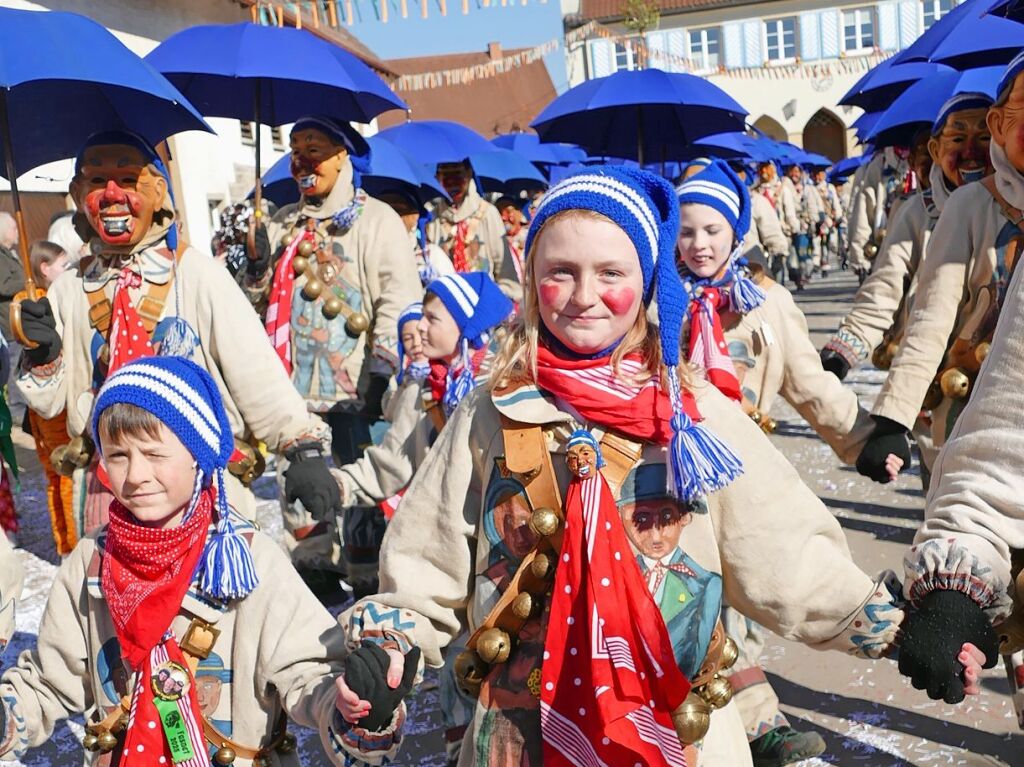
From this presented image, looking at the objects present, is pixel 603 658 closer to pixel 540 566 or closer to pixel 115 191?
pixel 540 566

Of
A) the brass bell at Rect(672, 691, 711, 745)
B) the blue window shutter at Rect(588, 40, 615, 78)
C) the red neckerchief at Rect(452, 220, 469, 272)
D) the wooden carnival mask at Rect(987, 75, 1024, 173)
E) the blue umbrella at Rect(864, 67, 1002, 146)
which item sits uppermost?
the blue window shutter at Rect(588, 40, 615, 78)

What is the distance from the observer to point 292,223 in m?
5.71

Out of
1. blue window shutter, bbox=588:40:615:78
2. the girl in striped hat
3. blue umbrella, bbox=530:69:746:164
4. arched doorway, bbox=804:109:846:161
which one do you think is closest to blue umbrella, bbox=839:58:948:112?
blue umbrella, bbox=530:69:746:164

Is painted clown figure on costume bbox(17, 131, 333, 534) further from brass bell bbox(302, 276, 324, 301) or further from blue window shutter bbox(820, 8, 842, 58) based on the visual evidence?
blue window shutter bbox(820, 8, 842, 58)

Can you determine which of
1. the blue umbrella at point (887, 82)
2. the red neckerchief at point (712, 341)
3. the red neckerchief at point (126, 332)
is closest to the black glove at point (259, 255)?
the red neckerchief at point (126, 332)

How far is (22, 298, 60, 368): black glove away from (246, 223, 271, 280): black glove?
A: 1906mm

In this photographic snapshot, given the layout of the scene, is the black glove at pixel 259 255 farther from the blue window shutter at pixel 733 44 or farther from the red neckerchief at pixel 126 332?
the blue window shutter at pixel 733 44

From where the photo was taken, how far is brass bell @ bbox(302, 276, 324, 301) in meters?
5.41

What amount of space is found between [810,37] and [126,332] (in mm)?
42731

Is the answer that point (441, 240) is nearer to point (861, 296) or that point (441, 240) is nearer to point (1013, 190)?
point (861, 296)

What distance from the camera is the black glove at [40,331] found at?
11.1 feet

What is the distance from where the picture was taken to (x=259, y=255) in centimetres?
540

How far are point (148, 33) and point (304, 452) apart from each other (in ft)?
53.7

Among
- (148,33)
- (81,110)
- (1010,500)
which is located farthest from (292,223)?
Answer: (148,33)
